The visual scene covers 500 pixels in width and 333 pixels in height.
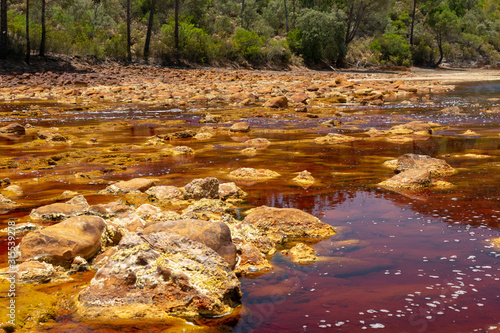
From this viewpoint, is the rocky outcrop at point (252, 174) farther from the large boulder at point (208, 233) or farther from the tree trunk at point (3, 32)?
the tree trunk at point (3, 32)

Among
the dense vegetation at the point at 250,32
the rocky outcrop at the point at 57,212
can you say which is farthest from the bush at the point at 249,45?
the rocky outcrop at the point at 57,212

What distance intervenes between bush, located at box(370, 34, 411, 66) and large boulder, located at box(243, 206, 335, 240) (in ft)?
166

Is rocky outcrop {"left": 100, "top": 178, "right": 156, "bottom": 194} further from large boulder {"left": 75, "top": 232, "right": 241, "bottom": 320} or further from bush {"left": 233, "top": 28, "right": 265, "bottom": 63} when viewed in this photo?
bush {"left": 233, "top": 28, "right": 265, "bottom": 63}

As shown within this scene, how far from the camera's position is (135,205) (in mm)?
4645

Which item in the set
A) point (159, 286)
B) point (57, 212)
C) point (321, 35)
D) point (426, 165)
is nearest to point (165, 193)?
point (57, 212)

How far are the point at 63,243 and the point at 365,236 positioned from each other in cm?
214

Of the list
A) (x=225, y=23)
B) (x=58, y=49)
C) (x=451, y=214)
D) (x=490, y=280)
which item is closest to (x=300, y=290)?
(x=490, y=280)

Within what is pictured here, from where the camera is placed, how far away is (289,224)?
156 inches

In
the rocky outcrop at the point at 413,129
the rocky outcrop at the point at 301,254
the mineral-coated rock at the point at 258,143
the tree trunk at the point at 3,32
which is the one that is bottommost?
the rocky outcrop at the point at 301,254

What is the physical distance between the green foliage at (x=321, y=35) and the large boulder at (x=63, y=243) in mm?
44461

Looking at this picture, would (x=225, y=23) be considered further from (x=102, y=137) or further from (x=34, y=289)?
(x=34, y=289)

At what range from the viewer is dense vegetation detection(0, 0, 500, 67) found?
34.5 m

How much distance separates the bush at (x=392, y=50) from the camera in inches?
2032

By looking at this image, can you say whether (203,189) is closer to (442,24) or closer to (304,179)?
(304,179)
